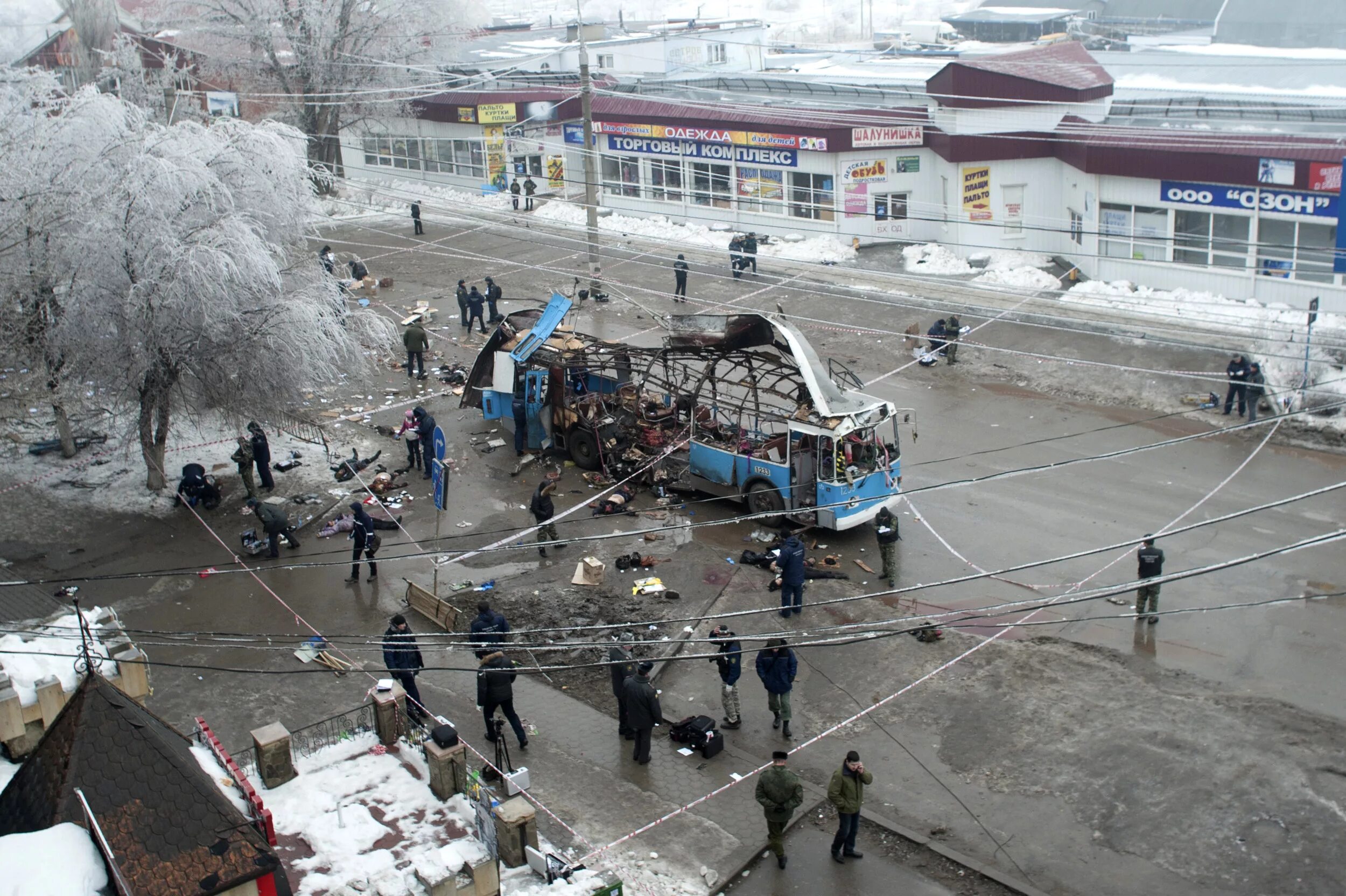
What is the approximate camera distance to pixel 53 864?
7.16m

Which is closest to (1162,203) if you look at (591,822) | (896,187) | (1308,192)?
(1308,192)

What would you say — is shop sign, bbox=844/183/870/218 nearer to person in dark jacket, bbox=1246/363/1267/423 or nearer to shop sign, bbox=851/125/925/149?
shop sign, bbox=851/125/925/149

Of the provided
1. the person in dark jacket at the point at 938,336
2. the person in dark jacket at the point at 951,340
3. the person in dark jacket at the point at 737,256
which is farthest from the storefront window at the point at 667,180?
the person in dark jacket at the point at 951,340

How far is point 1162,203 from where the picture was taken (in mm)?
28438

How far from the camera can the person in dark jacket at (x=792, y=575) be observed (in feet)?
51.1

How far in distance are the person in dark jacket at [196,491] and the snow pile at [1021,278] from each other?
19.8m

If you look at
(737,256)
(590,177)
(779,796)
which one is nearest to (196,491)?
(779,796)

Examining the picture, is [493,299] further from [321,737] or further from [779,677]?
[321,737]

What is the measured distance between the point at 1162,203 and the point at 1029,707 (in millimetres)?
18844

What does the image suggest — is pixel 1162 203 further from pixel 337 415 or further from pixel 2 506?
pixel 2 506

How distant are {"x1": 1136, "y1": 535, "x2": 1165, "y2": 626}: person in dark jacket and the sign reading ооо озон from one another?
14224mm

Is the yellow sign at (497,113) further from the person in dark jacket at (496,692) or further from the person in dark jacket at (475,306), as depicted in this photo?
the person in dark jacket at (496,692)

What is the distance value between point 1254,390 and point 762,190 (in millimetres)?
18938

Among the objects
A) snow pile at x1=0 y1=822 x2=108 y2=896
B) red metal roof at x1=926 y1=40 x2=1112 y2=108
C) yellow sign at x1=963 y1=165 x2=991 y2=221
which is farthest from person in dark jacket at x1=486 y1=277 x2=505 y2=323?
snow pile at x1=0 y1=822 x2=108 y2=896
